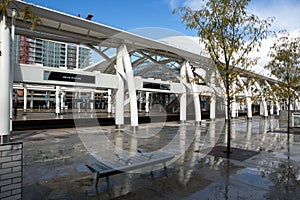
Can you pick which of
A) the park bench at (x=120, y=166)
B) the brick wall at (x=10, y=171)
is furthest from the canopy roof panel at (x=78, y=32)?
the brick wall at (x=10, y=171)

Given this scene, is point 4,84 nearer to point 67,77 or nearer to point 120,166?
point 67,77

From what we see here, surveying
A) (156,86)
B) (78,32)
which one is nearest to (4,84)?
(78,32)

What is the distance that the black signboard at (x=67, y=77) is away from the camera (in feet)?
40.1

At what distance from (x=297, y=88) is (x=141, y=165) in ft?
43.9

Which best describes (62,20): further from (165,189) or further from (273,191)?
(273,191)

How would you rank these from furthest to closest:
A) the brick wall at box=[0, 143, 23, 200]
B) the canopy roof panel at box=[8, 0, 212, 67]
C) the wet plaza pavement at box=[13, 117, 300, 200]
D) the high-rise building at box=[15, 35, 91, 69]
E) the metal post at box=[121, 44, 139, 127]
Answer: the high-rise building at box=[15, 35, 91, 69]
the metal post at box=[121, 44, 139, 127]
the canopy roof panel at box=[8, 0, 212, 67]
the wet plaza pavement at box=[13, 117, 300, 200]
the brick wall at box=[0, 143, 23, 200]

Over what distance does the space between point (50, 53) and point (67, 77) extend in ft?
376

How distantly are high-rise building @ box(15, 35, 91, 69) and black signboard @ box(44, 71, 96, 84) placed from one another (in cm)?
8804

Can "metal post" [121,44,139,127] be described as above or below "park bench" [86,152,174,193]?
above

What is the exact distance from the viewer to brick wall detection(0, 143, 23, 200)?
310 centimetres

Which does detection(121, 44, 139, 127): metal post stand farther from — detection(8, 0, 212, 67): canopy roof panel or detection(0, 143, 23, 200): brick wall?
detection(0, 143, 23, 200): brick wall

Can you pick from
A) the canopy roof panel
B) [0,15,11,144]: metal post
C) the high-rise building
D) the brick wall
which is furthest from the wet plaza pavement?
the high-rise building

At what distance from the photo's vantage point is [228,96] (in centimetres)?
769

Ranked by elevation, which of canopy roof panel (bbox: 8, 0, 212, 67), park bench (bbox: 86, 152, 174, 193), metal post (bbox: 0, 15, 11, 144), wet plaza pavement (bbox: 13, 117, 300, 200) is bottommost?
wet plaza pavement (bbox: 13, 117, 300, 200)
